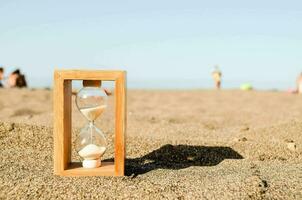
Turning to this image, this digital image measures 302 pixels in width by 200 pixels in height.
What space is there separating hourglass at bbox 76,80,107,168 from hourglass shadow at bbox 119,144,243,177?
328 mm

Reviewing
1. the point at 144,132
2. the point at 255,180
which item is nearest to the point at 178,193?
the point at 255,180

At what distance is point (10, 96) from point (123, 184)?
9.54 metres

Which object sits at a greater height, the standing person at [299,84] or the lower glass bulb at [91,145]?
the standing person at [299,84]

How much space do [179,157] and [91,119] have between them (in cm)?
143

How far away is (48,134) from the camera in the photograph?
509 cm

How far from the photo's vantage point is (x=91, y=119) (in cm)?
356

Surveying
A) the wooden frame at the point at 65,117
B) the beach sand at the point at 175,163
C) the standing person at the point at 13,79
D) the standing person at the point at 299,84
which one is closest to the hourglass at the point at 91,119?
the wooden frame at the point at 65,117

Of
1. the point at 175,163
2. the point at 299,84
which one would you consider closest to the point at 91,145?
the point at 175,163

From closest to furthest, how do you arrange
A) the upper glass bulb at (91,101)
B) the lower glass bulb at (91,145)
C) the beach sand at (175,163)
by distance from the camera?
1. the beach sand at (175,163)
2. the upper glass bulb at (91,101)
3. the lower glass bulb at (91,145)

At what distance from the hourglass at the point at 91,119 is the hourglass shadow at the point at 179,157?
328mm

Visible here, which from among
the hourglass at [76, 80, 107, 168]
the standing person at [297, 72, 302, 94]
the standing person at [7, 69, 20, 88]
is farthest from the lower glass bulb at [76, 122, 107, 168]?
the standing person at [7, 69, 20, 88]

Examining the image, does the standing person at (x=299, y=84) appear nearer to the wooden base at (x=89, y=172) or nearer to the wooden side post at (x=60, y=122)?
the wooden base at (x=89, y=172)

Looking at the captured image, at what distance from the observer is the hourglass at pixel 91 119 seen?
3.47 m

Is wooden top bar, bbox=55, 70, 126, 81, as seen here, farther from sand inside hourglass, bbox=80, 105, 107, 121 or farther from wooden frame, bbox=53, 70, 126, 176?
sand inside hourglass, bbox=80, 105, 107, 121
